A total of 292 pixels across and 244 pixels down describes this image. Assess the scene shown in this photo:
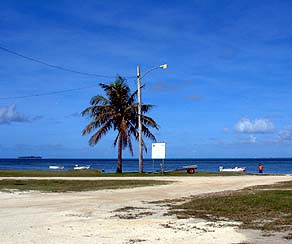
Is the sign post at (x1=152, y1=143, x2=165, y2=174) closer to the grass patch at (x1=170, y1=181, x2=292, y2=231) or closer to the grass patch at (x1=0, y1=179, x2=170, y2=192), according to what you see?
the grass patch at (x1=0, y1=179, x2=170, y2=192)

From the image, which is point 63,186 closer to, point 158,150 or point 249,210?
point 249,210

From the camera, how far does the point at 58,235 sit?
1088cm

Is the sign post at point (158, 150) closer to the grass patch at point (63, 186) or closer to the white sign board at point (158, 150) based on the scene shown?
the white sign board at point (158, 150)

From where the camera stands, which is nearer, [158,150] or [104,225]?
[104,225]

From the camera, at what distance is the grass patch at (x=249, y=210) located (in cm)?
1234

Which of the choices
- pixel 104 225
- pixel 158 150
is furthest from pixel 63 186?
pixel 158 150

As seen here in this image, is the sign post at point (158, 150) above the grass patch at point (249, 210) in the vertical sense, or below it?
above

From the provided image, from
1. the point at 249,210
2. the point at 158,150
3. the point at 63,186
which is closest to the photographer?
the point at 249,210

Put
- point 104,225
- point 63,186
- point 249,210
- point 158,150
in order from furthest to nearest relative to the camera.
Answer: point 158,150, point 63,186, point 249,210, point 104,225

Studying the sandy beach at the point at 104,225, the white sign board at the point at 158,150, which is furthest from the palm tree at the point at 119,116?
the sandy beach at the point at 104,225

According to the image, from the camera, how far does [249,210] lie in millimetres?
14695

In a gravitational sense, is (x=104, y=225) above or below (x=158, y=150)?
below

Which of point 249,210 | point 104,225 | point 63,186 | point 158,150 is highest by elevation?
point 158,150

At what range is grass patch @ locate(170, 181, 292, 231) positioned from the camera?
12344 millimetres
